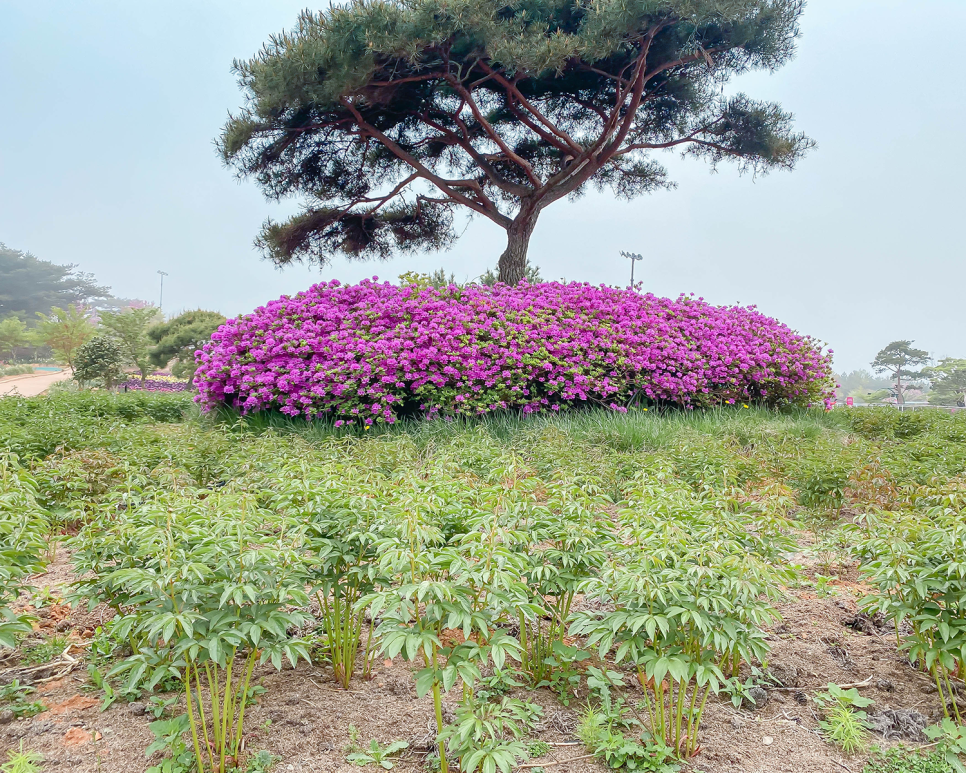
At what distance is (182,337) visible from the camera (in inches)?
750

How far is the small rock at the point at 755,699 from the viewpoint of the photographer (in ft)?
6.45

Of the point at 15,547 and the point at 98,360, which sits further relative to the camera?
the point at 98,360

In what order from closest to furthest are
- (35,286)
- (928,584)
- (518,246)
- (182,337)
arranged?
1. (928,584)
2. (518,246)
3. (182,337)
4. (35,286)

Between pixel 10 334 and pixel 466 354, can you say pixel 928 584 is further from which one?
pixel 10 334

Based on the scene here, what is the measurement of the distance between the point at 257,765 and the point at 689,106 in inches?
505

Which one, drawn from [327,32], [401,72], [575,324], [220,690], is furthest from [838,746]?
[401,72]

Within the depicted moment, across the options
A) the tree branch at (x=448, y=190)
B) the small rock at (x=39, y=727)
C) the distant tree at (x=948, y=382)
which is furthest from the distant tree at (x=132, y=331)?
the distant tree at (x=948, y=382)

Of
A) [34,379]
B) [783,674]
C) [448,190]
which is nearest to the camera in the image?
[783,674]

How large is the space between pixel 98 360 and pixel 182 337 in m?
3.59

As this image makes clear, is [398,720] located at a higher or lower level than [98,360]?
lower

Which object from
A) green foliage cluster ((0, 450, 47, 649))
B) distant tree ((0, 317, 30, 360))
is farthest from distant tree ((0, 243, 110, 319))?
green foliage cluster ((0, 450, 47, 649))

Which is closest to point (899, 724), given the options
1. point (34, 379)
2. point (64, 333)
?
point (64, 333)

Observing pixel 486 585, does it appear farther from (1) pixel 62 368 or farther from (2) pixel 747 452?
(1) pixel 62 368

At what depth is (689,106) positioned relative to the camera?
11898 mm
